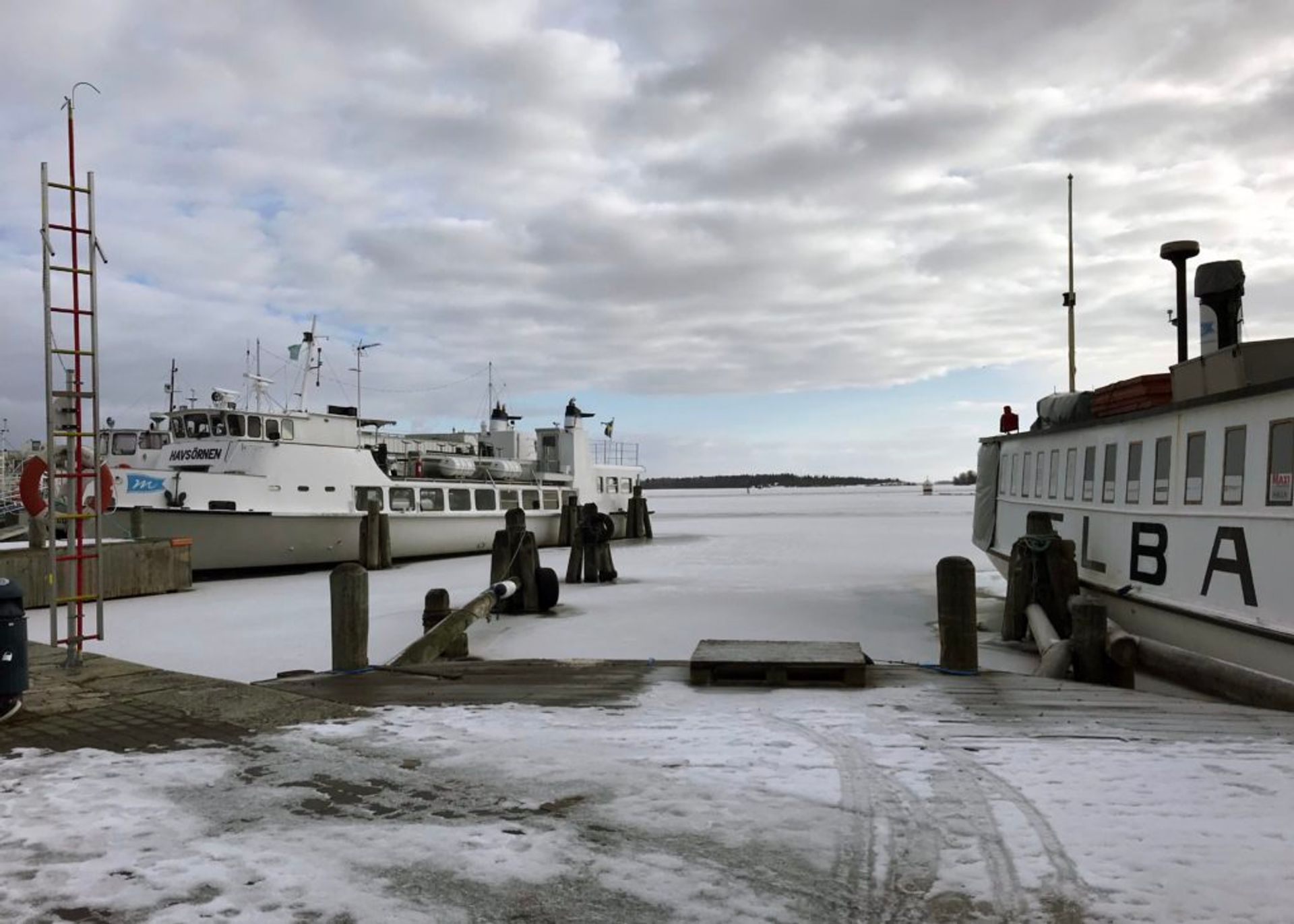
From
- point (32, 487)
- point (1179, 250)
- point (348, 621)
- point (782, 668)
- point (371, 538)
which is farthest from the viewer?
point (371, 538)

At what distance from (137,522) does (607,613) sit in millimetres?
12419

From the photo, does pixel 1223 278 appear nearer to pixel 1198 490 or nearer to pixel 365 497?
pixel 1198 490

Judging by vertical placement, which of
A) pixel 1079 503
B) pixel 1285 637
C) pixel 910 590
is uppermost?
pixel 1079 503

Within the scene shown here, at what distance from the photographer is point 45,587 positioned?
15977 mm

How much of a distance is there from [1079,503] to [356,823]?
36.3 feet

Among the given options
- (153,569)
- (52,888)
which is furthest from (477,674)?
(153,569)

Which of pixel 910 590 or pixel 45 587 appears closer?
pixel 45 587

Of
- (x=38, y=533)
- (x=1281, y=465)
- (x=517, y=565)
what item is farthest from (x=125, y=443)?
(x=1281, y=465)

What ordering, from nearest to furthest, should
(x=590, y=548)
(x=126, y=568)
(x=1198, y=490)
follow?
1. (x=1198, y=490)
2. (x=126, y=568)
3. (x=590, y=548)

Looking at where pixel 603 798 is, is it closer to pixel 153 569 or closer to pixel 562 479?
pixel 153 569

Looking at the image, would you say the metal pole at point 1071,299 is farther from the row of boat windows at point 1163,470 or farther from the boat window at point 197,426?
the boat window at point 197,426

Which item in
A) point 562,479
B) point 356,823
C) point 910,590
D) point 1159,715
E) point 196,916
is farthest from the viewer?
point 562,479

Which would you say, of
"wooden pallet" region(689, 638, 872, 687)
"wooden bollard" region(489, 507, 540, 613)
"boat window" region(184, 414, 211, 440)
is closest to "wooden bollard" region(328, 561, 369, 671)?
"wooden pallet" region(689, 638, 872, 687)

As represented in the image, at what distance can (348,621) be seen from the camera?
7.53 metres
